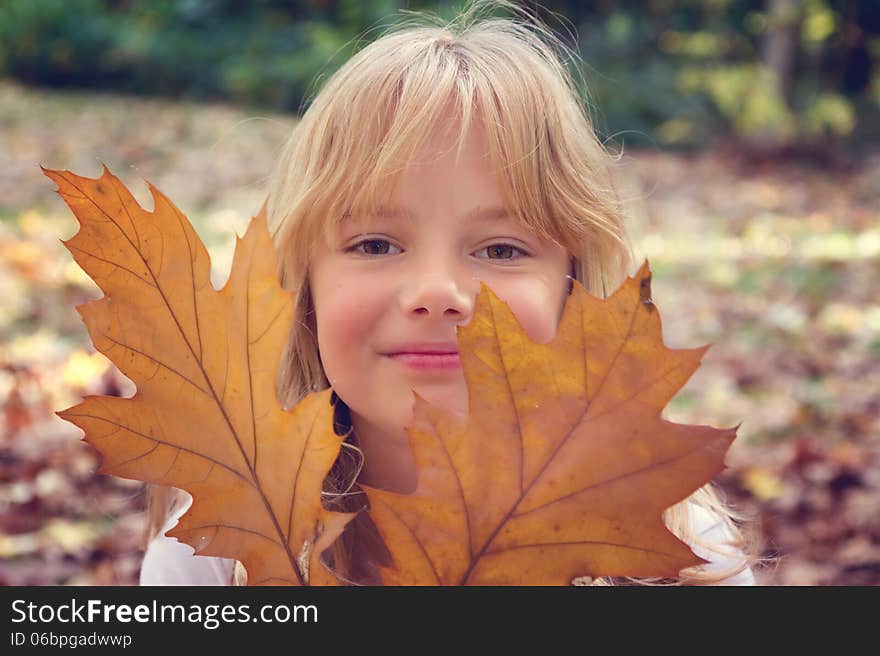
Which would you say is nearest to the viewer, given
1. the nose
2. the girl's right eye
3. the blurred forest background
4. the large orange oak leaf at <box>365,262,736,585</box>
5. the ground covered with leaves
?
the large orange oak leaf at <box>365,262,736,585</box>

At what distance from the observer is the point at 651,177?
748 centimetres

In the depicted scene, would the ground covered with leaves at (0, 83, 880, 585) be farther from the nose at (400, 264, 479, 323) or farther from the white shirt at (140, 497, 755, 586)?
the nose at (400, 264, 479, 323)

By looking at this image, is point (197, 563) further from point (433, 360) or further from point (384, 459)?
point (433, 360)

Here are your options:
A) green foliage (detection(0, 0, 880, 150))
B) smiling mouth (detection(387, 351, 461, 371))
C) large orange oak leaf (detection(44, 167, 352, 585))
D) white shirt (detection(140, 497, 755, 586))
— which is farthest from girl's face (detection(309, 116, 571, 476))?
green foliage (detection(0, 0, 880, 150))

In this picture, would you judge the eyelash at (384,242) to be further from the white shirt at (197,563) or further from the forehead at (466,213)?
the white shirt at (197,563)

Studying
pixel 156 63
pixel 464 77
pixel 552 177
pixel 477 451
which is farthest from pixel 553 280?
pixel 156 63

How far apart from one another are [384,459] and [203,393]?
0.53 m

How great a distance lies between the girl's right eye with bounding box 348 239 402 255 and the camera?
79cm

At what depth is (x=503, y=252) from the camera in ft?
2.61

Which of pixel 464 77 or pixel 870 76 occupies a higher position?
pixel 870 76

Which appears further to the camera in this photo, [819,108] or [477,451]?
[819,108]
